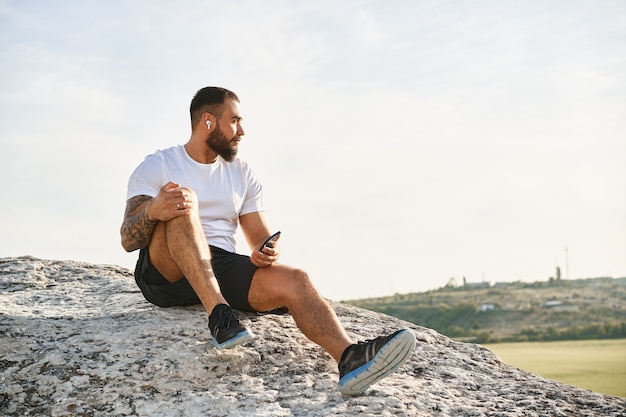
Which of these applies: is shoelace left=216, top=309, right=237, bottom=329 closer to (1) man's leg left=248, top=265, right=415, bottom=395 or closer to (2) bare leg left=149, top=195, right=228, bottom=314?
(2) bare leg left=149, top=195, right=228, bottom=314

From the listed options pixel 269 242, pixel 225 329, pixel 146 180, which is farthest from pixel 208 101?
pixel 225 329

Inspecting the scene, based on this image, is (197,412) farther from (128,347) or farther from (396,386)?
(396,386)

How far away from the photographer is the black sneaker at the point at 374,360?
401 cm

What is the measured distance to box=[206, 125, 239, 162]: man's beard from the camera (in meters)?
5.20

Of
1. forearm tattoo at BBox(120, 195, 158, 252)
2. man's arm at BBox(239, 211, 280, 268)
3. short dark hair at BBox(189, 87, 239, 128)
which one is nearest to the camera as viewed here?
forearm tattoo at BBox(120, 195, 158, 252)

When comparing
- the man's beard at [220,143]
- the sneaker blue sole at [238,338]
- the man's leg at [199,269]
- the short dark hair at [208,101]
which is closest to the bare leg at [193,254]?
the man's leg at [199,269]

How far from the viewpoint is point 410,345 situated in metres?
4.04

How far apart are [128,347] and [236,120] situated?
1.74 metres

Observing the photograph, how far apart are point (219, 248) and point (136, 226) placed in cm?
64

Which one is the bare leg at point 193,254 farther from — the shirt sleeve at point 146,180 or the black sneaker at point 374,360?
the black sneaker at point 374,360

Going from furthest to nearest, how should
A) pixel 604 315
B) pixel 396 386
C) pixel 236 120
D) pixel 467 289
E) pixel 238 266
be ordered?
pixel 467 289 < pixel 604 315 < pixel 236 120 < pixel 238 266 < pixel 396 386

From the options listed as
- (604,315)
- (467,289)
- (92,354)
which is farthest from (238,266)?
(467,289)

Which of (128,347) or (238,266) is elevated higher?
(238,266)

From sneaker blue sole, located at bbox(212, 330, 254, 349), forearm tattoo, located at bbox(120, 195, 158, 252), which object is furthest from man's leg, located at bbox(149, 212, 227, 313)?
sneaker blue sole, located at bbox(212, 330, 254, 349)
